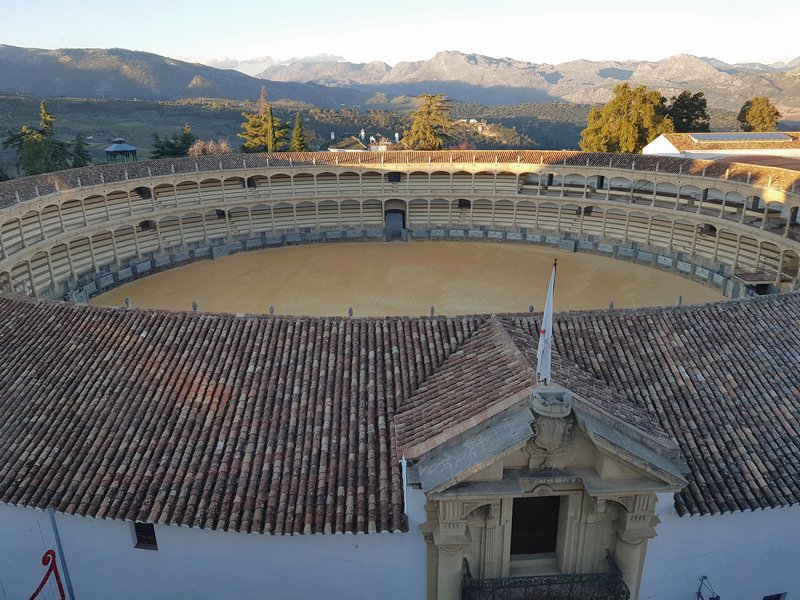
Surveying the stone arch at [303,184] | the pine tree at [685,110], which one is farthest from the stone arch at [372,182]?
the pine tree at [685,110]

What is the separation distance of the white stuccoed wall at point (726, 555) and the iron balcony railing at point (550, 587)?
1331 mm

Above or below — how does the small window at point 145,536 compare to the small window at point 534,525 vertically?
below

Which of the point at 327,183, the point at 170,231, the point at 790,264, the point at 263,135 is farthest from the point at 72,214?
the point at 790,264

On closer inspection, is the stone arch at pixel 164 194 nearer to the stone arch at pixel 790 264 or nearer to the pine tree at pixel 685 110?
the stone arch at pixel 790 264

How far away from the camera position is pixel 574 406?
10.3 metres

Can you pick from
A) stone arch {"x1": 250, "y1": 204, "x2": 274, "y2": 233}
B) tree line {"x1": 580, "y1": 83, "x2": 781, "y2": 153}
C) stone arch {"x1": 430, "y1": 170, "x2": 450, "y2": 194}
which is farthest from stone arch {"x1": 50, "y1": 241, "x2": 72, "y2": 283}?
tree line {"x1": 580, "y1": 83, "x2": 781, "y2": 153}

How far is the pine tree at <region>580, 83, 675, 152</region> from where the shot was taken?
5500cm

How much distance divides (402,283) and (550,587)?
28.0 meters

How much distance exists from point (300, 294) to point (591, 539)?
1075 inches

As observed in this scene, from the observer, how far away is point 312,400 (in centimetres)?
1337

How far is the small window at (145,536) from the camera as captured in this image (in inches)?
494

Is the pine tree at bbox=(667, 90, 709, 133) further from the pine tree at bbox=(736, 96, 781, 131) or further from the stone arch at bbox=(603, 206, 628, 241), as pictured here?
the stone arch at bbox=(603, 206, 628, 241)

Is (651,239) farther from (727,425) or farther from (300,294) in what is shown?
(727,425)

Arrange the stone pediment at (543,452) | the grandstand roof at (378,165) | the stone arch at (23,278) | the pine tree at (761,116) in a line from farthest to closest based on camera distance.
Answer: the pine tree at (761,116) < the grandstand roof at (378,165) < the stone arch at (23,278) < the stone pediment at (543,452)
